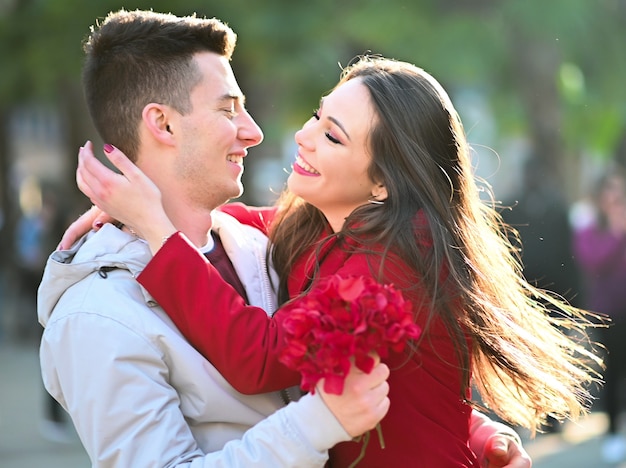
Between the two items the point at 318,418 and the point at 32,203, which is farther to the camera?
the point at 32,203

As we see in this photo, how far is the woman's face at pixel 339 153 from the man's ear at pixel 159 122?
16.8 inches

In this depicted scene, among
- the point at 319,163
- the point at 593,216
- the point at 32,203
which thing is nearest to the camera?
the point at 319,163

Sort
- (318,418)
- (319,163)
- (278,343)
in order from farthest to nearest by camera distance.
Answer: (319,163)
(278,343)
(318,418)

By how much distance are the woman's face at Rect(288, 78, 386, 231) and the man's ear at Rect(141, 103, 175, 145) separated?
0.43 metres

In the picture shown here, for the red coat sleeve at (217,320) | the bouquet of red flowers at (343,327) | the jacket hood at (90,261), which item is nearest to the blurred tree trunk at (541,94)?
the jacket hood at (90,261)

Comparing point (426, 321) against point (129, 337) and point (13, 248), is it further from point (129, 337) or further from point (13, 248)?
point (13, 248)

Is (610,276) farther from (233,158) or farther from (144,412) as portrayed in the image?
(144,412)

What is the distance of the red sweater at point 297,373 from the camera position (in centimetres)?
281

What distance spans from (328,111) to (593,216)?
6.08 metres

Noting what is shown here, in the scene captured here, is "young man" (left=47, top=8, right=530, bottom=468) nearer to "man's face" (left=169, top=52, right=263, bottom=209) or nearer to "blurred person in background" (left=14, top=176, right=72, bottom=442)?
"man's face" (left=169, top=52, right=263, bottom=209)

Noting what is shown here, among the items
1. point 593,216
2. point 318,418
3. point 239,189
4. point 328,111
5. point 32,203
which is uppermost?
point 328,111

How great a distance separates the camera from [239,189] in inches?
135

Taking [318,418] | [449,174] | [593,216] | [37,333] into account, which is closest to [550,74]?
[593,216]

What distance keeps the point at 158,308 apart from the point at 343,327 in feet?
2.61
